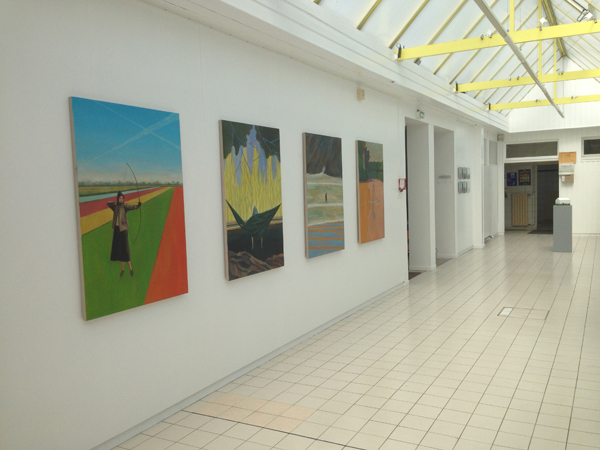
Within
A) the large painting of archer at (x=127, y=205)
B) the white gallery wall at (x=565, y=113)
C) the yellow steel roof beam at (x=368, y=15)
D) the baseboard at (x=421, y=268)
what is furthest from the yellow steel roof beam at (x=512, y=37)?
the white gallery wall at (x=565, y=113)

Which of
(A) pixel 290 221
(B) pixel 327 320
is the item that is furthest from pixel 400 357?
(A) pixel 290 221

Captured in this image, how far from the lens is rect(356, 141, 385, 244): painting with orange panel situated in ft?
22.9

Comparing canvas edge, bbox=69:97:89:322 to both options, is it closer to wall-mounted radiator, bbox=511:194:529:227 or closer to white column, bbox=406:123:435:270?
white column, bbox=406:123:435:270

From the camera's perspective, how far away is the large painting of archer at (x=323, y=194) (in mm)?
5723

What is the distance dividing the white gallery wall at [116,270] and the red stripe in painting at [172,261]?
0.36ft

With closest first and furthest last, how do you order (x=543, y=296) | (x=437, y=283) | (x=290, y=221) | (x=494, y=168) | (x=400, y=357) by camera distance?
(x=400, y=357)
(x=290, y=221)
(x=543, y=296)
(x=437, y=283)
(x=494, y=168)

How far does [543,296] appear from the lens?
755 centimetres

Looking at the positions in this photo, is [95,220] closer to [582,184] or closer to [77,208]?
[77,208]

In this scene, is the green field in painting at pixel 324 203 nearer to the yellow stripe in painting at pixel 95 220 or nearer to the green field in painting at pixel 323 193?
the green field in painting at pixel 323 193

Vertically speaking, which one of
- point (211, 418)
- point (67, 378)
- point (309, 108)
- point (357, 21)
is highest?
point (357, 21)

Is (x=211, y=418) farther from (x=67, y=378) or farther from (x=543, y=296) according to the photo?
(x=543, y=296)

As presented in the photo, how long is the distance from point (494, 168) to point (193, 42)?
13924mm

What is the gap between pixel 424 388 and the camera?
4262mm

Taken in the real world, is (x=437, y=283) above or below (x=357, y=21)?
below
